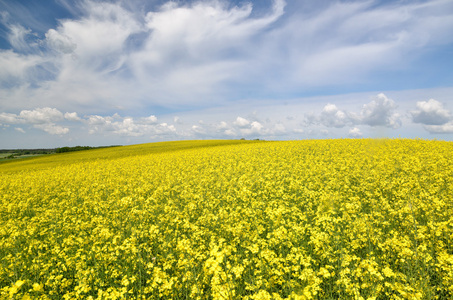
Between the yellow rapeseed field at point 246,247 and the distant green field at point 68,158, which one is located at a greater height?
the distant green field at point 68,158

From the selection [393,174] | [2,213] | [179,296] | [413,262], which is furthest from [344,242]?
[2,213]

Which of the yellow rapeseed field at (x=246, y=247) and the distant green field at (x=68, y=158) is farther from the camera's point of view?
the distant green field at (x=68, y=158)

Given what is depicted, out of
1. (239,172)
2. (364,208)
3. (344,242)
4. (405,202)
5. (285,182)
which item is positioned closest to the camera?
(344,242)

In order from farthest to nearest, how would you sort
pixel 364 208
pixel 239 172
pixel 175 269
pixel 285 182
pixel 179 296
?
1. pixel 239 172
2. pixel 285 182
3. pixel 364 208
4. pixel 175 269
5. pixel 179 296

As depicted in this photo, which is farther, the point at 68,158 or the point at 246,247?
the point at 68,158

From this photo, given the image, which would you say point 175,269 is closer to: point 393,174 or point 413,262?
point 413,262

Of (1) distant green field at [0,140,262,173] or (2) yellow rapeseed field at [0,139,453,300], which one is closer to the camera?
(2) yellow rapeseed field at [0,139,453,300]

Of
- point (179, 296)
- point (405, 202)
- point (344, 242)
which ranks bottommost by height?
point (179, 296)

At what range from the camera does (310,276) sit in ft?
14.3

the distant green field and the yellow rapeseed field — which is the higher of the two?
the distant green field

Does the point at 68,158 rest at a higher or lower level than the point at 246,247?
higher

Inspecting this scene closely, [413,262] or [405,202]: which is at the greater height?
[405,202]

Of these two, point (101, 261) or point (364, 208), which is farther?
point (364, 208)

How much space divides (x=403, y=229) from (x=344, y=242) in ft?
8.02
